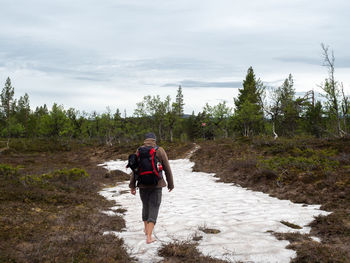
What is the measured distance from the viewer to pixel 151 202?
19.6 feet

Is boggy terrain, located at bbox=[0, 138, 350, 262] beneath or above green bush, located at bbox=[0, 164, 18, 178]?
beneath

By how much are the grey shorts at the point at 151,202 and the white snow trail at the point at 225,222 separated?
1.68 ft

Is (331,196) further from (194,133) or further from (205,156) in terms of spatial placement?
(194,133)

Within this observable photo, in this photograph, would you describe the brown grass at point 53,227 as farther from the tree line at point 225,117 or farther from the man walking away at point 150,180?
the tree line at point 225,117

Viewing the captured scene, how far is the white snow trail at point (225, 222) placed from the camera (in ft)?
16.6

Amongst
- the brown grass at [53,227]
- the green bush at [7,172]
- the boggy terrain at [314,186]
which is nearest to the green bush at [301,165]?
the boggy terrain at [314,186]

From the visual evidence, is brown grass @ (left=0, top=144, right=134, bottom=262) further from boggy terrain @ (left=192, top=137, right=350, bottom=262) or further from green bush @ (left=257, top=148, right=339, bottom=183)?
green bush @ (left=257, top=148, right=339, bottom=183)

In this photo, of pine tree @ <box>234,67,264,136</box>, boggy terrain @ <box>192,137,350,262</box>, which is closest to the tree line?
pine tree @ <box>234,67,264,136</box>

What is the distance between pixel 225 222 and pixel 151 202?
247 cm

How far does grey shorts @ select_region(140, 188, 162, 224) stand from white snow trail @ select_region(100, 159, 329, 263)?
0.51m

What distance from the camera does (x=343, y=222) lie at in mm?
6219

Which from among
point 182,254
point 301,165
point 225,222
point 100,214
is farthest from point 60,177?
point 301,165

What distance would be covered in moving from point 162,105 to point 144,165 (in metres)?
64.6

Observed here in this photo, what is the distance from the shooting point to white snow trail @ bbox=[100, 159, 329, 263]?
5.06m
